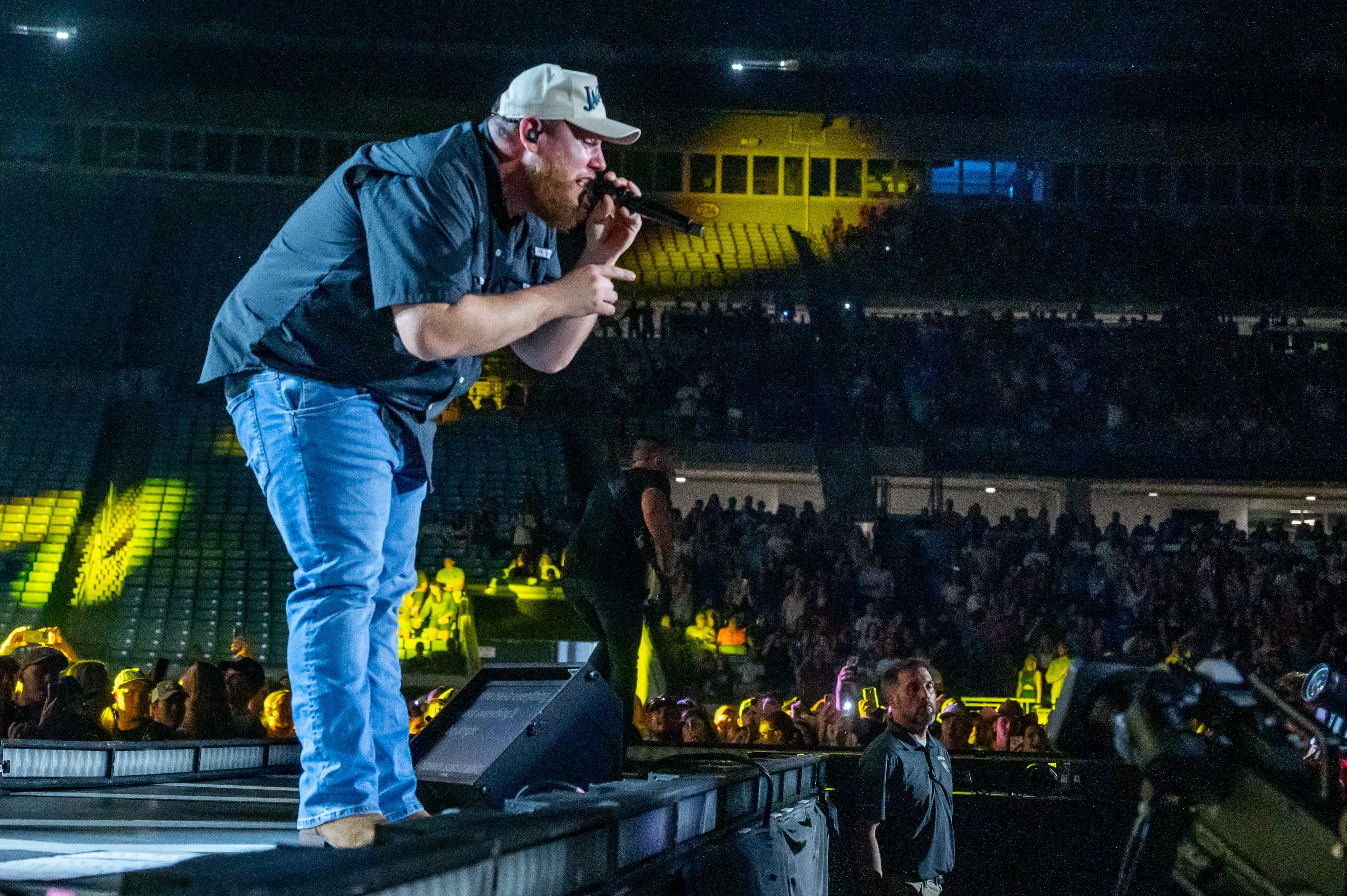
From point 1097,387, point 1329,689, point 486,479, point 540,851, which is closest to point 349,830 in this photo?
point 540,851

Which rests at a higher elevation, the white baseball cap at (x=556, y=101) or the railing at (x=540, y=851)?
the white baseball cap at (x=556, y=101)

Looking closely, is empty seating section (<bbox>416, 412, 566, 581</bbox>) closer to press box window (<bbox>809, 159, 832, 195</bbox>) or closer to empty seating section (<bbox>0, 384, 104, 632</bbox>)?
empty seating section (<bbox>0, 384, 104, 632</bbox>)

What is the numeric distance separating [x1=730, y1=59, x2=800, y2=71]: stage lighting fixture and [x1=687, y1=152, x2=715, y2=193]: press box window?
2878 mm

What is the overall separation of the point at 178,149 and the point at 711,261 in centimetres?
958

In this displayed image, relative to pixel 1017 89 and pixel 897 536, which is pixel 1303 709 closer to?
pixel 897 536

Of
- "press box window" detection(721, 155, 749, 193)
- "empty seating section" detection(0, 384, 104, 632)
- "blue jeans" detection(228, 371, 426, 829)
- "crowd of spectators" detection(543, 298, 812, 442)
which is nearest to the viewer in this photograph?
"blue jeans" detection(228, 371, 426, 829)

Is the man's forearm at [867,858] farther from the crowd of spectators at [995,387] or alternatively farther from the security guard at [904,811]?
the crowd of spectators at [995,387]

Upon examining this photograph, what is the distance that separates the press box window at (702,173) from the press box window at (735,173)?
6.9 inches

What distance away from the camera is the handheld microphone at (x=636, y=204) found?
7.91 feet

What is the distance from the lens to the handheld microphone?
7.91 ft

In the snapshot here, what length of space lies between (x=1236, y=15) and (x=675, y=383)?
31.7 ft

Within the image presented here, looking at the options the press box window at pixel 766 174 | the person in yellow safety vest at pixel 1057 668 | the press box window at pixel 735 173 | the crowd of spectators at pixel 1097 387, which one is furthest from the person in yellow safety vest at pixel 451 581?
the press box window at pixel 766 174

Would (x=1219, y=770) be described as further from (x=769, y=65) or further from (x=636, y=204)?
(x=769, y=65)

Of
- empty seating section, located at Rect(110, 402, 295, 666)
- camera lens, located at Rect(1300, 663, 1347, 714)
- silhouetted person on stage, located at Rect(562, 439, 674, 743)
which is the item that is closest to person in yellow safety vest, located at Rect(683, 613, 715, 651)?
empty seating section, located at Rect(110, 402, 295, 666)
